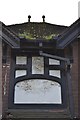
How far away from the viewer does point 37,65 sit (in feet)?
31.2

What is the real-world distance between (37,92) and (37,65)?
39.4 inches

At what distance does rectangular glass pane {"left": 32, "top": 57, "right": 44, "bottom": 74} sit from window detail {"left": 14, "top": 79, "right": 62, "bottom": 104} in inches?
13.3

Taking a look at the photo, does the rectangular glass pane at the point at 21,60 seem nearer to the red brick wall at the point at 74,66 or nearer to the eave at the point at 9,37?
the eave at the point at 9,37

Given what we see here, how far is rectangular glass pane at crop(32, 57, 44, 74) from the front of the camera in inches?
371

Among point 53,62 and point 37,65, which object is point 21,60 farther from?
point 53,62

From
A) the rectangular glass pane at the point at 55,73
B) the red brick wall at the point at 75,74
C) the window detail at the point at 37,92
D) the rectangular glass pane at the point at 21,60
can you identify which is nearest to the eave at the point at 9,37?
the rectangular glass pane at the point at 21,60

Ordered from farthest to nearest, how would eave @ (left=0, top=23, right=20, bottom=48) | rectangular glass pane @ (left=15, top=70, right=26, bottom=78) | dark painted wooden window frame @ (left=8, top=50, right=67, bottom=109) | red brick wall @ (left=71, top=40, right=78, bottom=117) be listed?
eave @ (left=0, top=23, right=20, bottom=48), rectangular glass pane @ (left=15, top=70, right=26, bottom=78), red brick wall @ (left=71, top=40, right=78, bottom=117), dark painted wooden window frame @ (left=8, top=50, right=67, bottom=109)

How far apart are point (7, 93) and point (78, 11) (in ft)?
13.5

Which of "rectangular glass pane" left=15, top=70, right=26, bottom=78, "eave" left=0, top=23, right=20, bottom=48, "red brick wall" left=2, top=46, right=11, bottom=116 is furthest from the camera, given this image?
"eave" left=0, top=23, right=20, bottom=48

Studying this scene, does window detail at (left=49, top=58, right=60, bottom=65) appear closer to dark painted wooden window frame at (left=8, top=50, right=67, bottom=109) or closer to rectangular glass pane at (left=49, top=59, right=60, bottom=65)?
rectangular glass pane at (left=49, top=59, right=60, bottom=65)

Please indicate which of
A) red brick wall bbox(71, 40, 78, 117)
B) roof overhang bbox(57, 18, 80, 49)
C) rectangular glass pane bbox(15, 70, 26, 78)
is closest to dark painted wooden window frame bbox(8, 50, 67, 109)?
rectangular glass pane bbox(15, 70, 26, 78)

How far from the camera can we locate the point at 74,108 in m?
8.68

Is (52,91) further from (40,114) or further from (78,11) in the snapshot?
(78,11)

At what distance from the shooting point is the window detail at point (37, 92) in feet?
28.8
